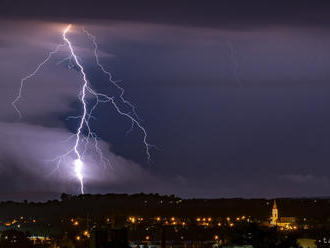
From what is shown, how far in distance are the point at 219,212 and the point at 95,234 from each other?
112m

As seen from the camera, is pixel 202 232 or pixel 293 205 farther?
pixel 293 205

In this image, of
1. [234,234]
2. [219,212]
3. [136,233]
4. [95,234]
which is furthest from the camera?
[219,212]

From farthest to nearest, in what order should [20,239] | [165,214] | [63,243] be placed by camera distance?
1. [165,214]
2. [20,239]
3. [63,243]

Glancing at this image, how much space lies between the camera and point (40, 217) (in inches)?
5920

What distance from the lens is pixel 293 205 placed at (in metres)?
169

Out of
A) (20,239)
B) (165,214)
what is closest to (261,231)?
(20,239)

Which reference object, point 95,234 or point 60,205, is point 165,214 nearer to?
point 60,205

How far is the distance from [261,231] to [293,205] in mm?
128642

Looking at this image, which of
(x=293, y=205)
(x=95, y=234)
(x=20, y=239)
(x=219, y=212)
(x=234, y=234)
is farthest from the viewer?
(x=293, y=205)

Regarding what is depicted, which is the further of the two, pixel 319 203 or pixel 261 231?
pixel 319 203

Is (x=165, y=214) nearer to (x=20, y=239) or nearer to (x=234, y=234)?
(x=20, y=239)

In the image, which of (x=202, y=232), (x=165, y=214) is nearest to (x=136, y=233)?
(x=202, y=232)

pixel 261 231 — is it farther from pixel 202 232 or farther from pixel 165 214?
pixel 165 214

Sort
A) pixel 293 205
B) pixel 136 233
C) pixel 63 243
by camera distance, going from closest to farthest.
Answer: pixel 63 243
pixel 136 233
pixel 293 205
